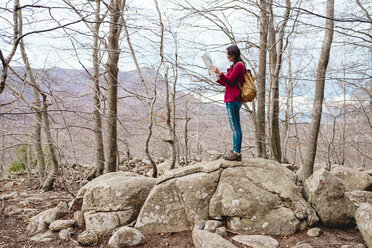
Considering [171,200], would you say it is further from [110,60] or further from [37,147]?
[37,147]

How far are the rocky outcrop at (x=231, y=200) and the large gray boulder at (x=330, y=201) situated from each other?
0.15m

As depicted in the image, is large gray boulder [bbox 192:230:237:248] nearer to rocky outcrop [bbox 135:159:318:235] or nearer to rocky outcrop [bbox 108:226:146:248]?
rocky outcrop [bbox 135:159:318:235]

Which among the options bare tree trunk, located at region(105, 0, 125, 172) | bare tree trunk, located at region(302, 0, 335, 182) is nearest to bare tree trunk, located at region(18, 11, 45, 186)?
bare tree trunk, located at region(105, 0, 125, 172)

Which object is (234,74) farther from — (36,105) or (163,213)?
(36,105)

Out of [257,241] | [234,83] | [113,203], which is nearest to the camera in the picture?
[257,241]

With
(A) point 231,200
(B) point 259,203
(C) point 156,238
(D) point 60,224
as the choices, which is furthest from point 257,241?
(D) point 60,224

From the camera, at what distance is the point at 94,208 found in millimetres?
4434

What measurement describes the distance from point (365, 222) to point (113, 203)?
3.82 metres

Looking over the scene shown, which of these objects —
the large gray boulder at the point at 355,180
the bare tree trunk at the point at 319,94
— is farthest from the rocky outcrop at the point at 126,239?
the large gray boulder at the point at 355,180

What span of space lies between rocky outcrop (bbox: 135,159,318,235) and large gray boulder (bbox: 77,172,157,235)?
1.06 ft

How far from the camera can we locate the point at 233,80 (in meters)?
3.93

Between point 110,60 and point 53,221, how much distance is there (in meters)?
3.94

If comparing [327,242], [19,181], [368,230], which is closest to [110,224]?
[327,242]

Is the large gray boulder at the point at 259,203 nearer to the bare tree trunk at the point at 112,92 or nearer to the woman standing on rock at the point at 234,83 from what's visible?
the woman standing on rock at the point at 234,83
